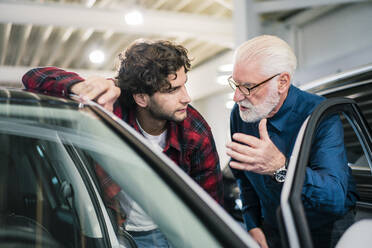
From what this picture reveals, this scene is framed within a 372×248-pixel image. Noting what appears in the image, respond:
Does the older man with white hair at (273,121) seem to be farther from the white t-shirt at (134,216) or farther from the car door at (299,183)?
the white t-shirt at (134,216)

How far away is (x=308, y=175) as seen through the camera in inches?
50.9

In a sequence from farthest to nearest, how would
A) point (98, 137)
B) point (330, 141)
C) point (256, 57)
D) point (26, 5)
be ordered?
point (26, 5)
point (256, 57)
point (330, 141)
point (98, 137)

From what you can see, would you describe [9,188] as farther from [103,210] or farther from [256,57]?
[256,57]

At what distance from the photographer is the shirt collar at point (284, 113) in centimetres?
180

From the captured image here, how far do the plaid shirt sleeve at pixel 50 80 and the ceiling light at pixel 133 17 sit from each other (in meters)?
5.22

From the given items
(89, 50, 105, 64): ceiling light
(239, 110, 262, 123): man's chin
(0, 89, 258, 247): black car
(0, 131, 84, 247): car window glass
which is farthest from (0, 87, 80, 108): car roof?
(89, 50, 105, 64): ceiling light

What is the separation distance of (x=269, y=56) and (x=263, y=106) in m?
0.23

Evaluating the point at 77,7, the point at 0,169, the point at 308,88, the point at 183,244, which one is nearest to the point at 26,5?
the point at 77,7

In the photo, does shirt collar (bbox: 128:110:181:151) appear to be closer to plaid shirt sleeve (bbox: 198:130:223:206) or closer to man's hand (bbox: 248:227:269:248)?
plaid shirt sleeve (bbox: 198:130:223:206)

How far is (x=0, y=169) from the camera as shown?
1.21 metres

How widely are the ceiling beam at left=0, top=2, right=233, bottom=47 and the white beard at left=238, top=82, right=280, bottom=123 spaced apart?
5459 mm

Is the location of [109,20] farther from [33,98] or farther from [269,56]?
[33,98]

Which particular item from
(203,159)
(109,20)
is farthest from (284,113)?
(109,20)

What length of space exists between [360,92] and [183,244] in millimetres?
1586
